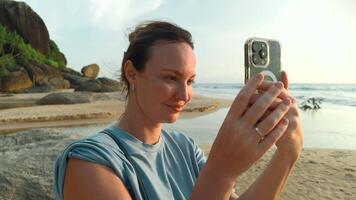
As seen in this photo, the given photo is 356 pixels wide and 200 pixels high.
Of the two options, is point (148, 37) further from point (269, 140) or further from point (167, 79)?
point (269, 140)

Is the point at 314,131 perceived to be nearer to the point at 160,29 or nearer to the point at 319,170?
the point at 319,170

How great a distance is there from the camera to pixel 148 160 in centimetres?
143

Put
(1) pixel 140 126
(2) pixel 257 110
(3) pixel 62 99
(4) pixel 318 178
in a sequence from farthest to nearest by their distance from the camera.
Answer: (3) pixel 62 99
(4) pixel 318 178
(1) pixel 140 126
(2) pixel 257 110

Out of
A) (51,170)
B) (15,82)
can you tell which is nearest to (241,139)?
(51,170)

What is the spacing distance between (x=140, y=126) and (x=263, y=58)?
54 centimetres

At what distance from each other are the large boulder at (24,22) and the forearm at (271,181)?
155 ft

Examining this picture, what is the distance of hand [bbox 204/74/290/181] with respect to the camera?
1.00 meters

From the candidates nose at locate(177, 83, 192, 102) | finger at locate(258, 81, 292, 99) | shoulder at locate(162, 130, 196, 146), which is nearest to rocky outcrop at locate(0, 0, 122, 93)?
shoulder at locate(162, 130, 196, 146)

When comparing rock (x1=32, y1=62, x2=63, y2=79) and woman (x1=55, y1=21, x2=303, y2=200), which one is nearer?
woman (x1=55, y1=21, x2=303, y2=200)

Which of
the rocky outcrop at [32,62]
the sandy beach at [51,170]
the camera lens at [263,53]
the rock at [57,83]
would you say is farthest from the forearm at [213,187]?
the rock at [57,83]

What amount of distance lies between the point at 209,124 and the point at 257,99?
45.4ft

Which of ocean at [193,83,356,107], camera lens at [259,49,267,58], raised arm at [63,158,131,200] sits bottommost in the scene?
ocean at [193,83,356,107]

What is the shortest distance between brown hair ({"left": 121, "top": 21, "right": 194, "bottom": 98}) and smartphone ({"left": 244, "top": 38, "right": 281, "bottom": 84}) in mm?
257

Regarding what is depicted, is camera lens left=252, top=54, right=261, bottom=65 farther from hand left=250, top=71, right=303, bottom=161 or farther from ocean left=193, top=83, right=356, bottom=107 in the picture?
ocean left=193, top=83, right=356, bottom=107
